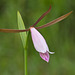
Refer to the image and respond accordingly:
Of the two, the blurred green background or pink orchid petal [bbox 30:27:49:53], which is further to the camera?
the blurred green background

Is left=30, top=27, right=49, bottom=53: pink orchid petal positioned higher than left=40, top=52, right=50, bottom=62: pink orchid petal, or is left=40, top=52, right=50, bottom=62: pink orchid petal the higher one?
left=30, top=27, right=49, bottom=53: pink orchid petal

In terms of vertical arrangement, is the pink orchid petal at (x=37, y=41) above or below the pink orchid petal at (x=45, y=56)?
above

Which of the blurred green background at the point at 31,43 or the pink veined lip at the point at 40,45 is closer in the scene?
the pink veined lip at the point at 40,45

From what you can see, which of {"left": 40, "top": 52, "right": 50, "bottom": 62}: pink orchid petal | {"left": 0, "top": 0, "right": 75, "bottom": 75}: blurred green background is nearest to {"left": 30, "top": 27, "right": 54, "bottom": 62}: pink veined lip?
{"left": 40, "top": 52, "right": 50, "bottom": 62}: pink orchid petal

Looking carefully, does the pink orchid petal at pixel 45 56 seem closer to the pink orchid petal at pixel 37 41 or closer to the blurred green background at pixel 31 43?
the pink orchid petal at pixel 37 41

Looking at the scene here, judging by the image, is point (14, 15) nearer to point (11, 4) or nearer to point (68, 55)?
point (11, 4)

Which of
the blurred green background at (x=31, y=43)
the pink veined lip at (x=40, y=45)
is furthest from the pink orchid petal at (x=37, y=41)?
the blurred green background at (x=31, y=43)

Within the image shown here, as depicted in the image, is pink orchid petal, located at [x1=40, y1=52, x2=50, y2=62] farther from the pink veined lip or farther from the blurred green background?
the blurred green background

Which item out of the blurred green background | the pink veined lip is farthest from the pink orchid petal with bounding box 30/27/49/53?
the blurred green background

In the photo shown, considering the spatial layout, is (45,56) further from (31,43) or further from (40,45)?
(31,43)
